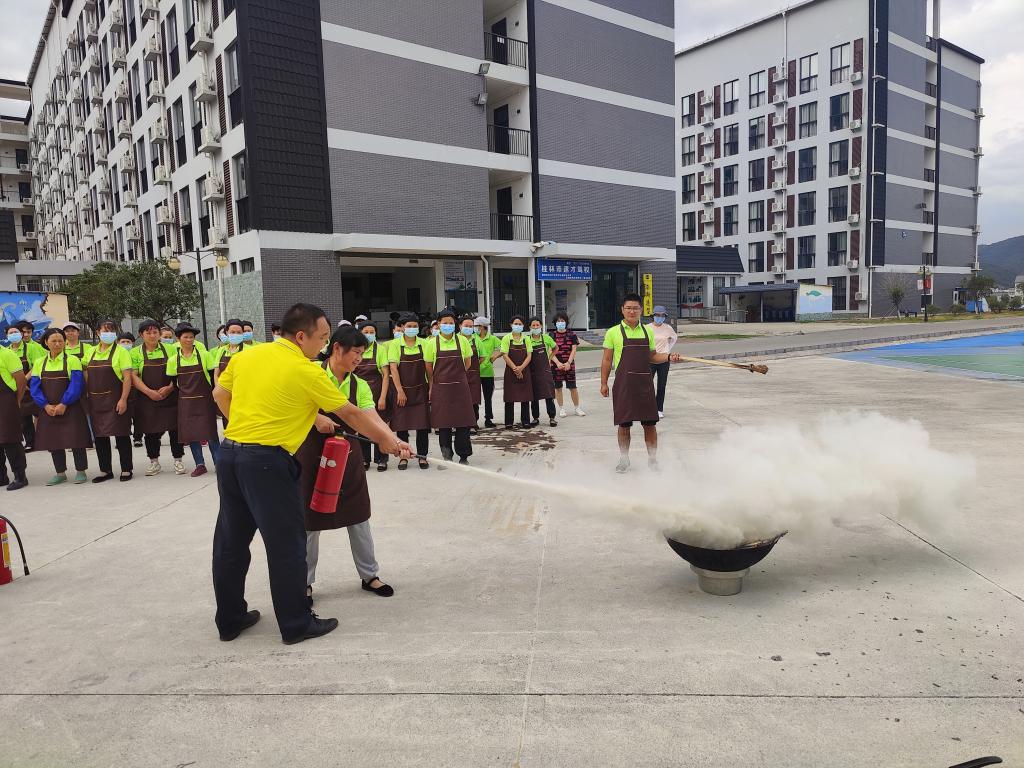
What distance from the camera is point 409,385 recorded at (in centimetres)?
824

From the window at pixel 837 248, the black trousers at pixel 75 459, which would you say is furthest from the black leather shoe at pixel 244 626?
the window at pixel 837 248

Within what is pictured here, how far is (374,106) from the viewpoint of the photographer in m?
23.3

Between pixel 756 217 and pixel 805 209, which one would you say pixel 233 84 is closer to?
pixel 805 209

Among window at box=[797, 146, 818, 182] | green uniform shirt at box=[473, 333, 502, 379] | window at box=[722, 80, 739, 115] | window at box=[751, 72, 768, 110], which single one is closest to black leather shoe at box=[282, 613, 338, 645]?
green uniform shirt at box=[473, 333, 502, 379]

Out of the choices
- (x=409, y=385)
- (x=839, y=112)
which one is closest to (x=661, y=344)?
(x=409, y=385)

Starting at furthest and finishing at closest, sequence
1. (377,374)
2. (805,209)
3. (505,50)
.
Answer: (805,209), (505,50), (377,374)

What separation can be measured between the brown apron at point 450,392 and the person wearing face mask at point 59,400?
4.00 metres

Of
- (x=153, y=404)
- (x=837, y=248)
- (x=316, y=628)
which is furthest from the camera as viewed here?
(x=837, y=248)

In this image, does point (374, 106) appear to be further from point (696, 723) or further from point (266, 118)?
point (696, 723)

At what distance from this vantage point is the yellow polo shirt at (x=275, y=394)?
3.49 m

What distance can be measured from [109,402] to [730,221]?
187 ft

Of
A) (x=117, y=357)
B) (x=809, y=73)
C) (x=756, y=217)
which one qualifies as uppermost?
(x=809, y=73)

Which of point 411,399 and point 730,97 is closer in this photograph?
point 411,399

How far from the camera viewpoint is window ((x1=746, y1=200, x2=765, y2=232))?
55.6 m
